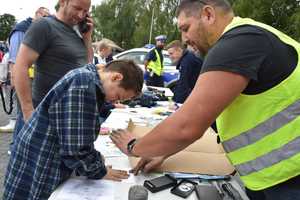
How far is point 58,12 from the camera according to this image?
261cm

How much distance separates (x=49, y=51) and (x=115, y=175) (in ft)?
3.48

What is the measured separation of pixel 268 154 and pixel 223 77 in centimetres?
33

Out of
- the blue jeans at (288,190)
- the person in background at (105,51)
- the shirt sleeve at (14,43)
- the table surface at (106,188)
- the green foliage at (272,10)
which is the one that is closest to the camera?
the blue jeans at (288,190)

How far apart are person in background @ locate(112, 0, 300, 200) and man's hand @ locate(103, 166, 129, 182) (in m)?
0.26

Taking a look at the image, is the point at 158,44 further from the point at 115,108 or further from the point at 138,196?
the point at 138,196

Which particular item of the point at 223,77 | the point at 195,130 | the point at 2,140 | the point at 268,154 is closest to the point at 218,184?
the point at 268,154

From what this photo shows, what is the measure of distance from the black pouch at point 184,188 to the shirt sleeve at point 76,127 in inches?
13.2

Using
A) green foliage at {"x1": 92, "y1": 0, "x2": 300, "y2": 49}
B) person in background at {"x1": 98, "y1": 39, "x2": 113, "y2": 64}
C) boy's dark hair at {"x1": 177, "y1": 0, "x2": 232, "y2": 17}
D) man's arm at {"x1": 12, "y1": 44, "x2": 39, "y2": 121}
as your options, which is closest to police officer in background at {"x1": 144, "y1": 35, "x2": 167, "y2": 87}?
person in background at {"x1": 98, "y1": 39, "x2": 113, "y2": 64}

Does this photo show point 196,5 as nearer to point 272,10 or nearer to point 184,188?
point 184,188

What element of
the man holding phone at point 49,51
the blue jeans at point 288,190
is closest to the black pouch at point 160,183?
the blue jeans at point 288,190

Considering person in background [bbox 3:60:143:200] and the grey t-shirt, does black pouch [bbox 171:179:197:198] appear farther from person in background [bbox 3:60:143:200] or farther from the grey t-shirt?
the grey t-shirt

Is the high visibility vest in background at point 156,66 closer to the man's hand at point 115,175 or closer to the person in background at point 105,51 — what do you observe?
the person in background at point 105,51

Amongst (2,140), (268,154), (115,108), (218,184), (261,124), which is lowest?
(2,140)

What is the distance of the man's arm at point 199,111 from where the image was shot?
47.5 inches
